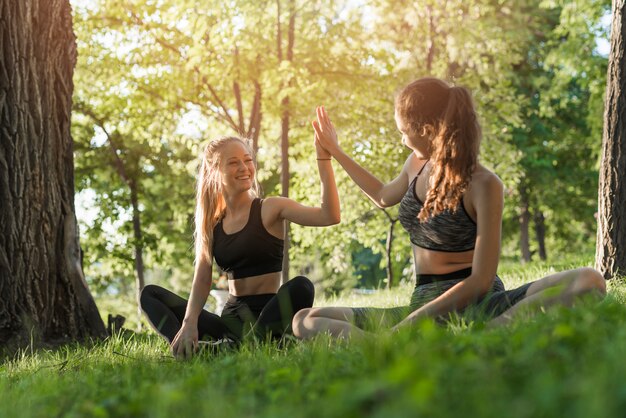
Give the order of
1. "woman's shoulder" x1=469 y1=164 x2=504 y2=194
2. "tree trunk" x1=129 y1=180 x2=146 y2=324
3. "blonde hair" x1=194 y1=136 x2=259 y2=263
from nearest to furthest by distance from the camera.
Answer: "woman's shoulder" x1=469 y1=164 x2=504 y2=194, "blonde hair" x1=194 y1=136 x2=259 y2=263, "tree trunk" x1=129 y1=180 x2=146 y2=324

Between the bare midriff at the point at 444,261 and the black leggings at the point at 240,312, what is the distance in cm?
97

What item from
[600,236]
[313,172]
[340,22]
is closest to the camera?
[600,236]

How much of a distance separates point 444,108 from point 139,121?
14.7m

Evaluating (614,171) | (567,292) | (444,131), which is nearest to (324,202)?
(444,131)

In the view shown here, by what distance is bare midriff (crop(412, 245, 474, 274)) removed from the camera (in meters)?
4.83

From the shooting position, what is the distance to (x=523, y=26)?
24219 mm

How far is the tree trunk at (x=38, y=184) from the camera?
714cm

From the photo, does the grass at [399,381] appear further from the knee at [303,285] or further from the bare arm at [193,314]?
the knee at [303,285]

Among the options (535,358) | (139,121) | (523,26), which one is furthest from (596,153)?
(535,358)

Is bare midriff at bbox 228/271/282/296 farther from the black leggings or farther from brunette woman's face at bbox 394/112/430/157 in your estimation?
brunette woman's face at bbox 394/112/430/157

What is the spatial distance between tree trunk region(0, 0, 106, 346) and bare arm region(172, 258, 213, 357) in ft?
7.28

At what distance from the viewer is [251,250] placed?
5.83m

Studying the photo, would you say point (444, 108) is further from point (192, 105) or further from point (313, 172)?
point (313, 172)

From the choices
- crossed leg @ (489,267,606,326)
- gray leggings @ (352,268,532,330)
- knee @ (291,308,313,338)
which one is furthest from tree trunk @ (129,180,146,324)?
crossed leg @ (489,267,606,326)
